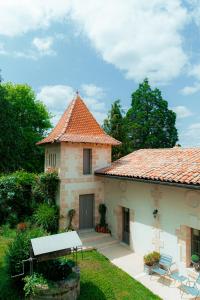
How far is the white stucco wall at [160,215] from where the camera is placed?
980 cm

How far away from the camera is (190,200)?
966 cm

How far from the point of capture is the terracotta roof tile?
31.8 feet

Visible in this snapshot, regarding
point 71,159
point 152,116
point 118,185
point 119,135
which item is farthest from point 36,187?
point 152,116

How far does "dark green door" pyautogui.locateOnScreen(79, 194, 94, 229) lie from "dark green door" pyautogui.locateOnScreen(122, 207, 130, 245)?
2.22 meters

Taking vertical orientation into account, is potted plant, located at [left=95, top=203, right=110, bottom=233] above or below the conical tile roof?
below

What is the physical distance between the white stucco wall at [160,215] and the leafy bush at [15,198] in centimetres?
559

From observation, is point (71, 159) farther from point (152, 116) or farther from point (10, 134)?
point (152, 116)

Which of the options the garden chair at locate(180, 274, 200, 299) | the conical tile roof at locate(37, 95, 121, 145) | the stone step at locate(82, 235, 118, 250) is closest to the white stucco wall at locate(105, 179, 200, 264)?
the stone step at locate(82, 235, 118, 250)

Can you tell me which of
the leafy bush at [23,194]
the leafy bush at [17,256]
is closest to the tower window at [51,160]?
the leafy bush at [23,194]

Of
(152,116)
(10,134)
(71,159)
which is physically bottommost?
(71,159)

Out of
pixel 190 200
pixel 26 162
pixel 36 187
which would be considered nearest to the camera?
pixel 190 200

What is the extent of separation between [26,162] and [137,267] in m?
18.9

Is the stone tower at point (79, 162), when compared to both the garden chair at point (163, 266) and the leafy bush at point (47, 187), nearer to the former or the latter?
the leafy bush at point (47, 187)

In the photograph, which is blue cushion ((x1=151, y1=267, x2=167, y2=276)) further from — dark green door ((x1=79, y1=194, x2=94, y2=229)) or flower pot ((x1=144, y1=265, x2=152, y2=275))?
dark green door ((x1=79, y1=194, x2=94, y2=229))
